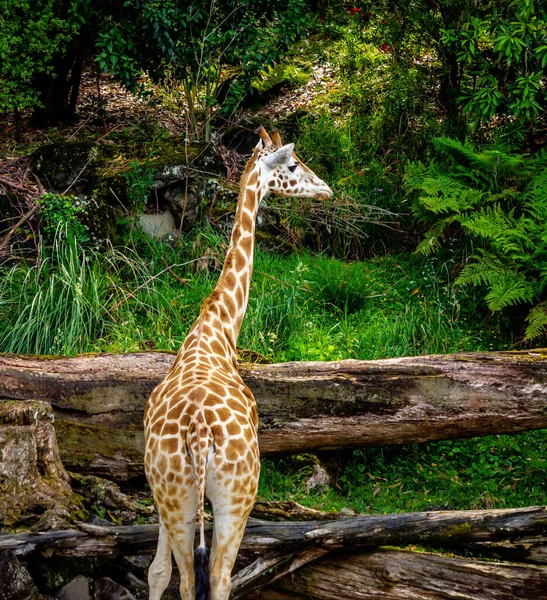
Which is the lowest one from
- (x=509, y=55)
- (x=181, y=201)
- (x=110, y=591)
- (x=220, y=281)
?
(x=110, y=591)

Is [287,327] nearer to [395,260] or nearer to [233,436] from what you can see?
[395,260]

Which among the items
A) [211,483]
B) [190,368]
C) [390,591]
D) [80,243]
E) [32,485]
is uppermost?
[80,243]

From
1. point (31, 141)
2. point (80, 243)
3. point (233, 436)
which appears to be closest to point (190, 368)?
point (233, 436)

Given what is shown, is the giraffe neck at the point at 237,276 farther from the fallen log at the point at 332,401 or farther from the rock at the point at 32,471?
the rock at the point at 32,471

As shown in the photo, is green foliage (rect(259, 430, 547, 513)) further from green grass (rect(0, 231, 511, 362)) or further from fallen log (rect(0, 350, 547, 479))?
green grass (rect(0, 231, 511, 362))

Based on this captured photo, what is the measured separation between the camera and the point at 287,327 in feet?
27.9

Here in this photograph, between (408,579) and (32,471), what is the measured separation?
8.58 ft

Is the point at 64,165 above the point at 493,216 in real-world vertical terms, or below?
above

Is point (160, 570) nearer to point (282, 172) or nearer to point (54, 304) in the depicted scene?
point (282, 172)

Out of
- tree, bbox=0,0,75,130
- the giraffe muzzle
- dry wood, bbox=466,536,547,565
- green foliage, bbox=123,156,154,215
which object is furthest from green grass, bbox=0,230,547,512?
tree, bbox=0,0,75,130

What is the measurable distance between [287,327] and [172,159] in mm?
2858

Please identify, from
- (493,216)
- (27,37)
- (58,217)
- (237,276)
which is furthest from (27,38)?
(237,276)

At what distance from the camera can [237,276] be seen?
18.3ft

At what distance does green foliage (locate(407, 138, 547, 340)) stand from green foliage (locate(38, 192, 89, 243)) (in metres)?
3.74
